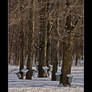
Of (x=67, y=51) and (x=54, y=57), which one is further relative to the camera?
(x=54, y=57)

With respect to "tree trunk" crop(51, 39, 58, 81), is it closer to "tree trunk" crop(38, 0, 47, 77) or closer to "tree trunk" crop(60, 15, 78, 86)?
"tree trunk" crop(38, 0, 47, 77)

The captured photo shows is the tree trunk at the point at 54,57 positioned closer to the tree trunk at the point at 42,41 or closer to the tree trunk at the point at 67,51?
the tree trunk at the point at 42,41

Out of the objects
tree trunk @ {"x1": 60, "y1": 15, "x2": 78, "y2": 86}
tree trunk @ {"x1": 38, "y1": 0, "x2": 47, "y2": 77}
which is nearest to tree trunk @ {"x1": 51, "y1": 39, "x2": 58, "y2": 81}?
tree trunk @ {"x1": 38, "y1": 0, "x2": 47, "y2": 77}

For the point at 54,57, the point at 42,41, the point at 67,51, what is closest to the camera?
the point at 67,51

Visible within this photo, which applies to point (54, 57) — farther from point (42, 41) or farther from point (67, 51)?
point (67, 51)

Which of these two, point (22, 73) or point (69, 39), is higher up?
point (69, 39)

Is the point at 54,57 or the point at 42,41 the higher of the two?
the point at 42,41

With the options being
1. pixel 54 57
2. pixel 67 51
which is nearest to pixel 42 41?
pixel 54 57

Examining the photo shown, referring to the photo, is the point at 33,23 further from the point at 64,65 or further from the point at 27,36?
the point at 64,65

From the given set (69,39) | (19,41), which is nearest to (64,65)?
(69,39)

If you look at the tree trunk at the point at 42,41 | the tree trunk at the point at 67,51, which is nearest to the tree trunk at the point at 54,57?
the tree trunk at the point at 42,41

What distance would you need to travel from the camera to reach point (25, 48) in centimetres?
895

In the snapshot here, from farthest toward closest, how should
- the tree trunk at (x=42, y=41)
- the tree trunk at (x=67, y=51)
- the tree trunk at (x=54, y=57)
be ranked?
the tree trunk at (x=54, y=57)
the tree trunk at (x=42, y=41)
the tree trunk at (x=67, y=51)
